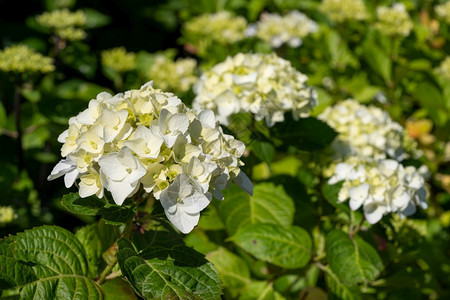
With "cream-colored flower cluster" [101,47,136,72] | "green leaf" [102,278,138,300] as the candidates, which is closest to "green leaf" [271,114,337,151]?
"green leaf" [102,278,138,300]

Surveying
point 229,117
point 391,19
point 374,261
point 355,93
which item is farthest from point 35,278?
point 391,19

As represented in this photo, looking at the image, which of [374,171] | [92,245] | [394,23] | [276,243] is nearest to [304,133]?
[374,171]

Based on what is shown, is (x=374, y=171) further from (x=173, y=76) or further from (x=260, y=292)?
(x=173, y=76)

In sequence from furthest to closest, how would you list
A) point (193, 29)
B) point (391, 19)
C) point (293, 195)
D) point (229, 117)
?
point (193, 29), point (391, 19), point (293, 195), point (229, 117)

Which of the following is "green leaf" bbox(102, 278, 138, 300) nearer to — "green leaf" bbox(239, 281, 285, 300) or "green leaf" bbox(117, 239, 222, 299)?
"green leaf" bbox(117, 239, 222, 299)

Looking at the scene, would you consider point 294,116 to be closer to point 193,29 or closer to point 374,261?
point 374,261

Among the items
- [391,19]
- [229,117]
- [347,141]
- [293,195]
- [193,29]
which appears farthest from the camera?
[193,29]

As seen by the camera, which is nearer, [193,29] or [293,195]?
[293,195]
